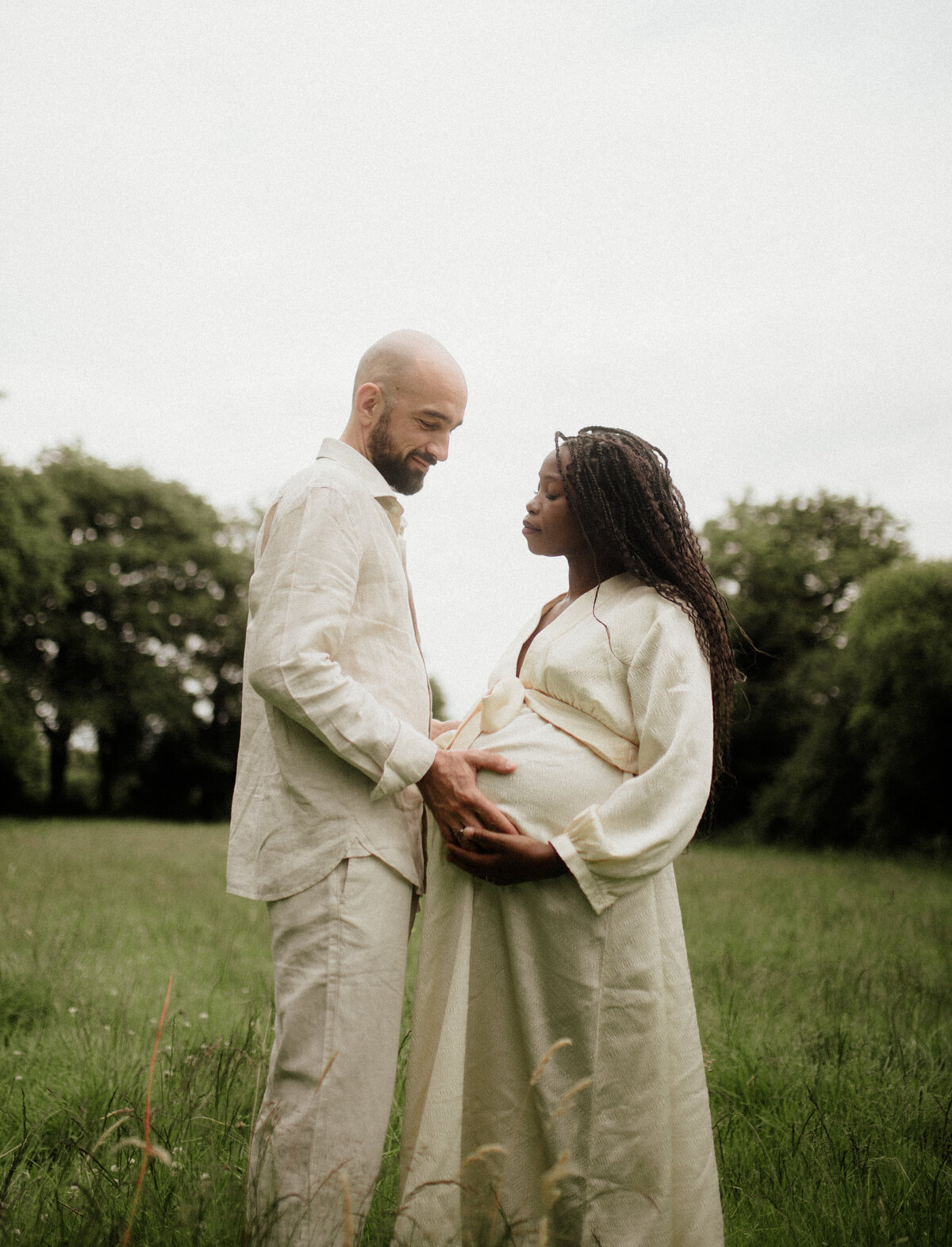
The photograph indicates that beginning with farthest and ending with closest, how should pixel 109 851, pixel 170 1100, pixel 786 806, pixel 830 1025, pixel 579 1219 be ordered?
pixel 786 806, pixel 109 851, pixel 830 1025, pixel 170 1100, pixel 579 1219

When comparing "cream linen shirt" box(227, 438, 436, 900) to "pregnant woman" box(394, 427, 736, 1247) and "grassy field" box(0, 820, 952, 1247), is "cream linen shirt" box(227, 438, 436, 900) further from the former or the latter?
"grassy field" box(0, 820, 952, 1247)

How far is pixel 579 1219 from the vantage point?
2.29 m

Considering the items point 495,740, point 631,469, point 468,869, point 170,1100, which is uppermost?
point 631,469

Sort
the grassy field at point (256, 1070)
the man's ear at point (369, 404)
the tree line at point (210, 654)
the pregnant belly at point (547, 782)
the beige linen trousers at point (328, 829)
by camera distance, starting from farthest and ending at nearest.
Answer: the tree line at point (210, 654) < the man's ear at point (369, 404) < the grassy field at point (256, 1070) < the pregnant belly at point (547, 782) < the beige linen trousers at point (328, 829)

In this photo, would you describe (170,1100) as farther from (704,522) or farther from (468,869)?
(704,522)

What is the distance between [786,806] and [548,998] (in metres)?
22.3

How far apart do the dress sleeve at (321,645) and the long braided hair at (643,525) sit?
26.3 inches

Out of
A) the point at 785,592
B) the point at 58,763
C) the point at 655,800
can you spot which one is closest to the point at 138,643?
the point at 58,763

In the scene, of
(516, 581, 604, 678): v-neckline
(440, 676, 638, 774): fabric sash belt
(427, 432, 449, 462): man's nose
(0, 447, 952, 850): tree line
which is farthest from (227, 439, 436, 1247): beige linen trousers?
(0, 447, 952, 850): tree line

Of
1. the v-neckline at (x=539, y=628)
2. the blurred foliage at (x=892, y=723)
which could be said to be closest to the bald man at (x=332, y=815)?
the v-neckline at (x=539, y=628)

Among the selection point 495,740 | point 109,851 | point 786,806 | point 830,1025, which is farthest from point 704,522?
point 495,740

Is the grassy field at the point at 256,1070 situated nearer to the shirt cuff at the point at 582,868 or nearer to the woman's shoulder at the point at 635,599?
the shirt cuff at the point at 582,868

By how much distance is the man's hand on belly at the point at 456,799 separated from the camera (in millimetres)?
2377

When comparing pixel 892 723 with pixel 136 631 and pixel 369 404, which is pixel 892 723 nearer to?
pixel 369 404
